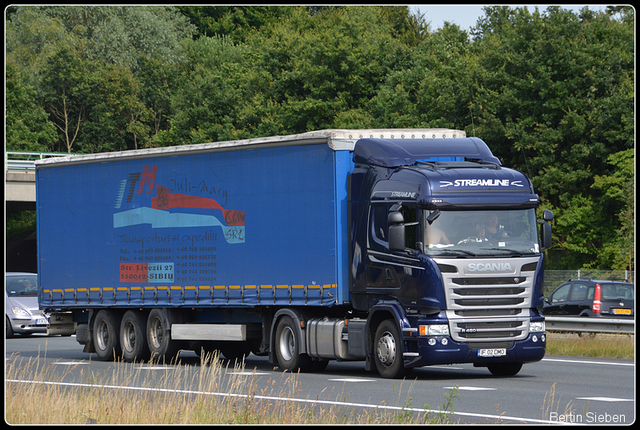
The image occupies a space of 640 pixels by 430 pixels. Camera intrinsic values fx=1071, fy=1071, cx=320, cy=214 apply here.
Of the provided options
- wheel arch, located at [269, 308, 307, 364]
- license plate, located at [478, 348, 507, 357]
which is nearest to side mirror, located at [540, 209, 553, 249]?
license plate, located at [478, 348, 507, 357]

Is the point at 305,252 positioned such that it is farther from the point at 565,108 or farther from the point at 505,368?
the point at 565,108

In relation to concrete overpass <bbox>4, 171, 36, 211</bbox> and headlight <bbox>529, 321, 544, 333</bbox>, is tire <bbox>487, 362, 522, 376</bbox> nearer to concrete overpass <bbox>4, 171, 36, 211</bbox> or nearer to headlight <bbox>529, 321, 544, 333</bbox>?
headlight <bbox>529, 321, 544, 333</bbox>

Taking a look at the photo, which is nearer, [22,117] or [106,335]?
[106,335]

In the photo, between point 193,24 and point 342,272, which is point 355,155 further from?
point 193,24

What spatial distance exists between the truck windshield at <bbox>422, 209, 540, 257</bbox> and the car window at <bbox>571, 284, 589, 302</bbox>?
44.5 ft

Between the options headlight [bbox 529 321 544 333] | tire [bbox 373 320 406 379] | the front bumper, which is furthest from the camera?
headlight [bbox 529 321 544 333]

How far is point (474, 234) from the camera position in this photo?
49.2 feet

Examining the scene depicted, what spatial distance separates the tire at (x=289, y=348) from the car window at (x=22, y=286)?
547 inches

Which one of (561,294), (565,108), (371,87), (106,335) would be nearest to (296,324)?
(106,335)

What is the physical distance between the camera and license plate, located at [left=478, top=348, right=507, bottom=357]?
14937mm

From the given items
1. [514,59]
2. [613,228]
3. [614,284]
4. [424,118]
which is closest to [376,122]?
[424,118]

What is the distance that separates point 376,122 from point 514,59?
756cm

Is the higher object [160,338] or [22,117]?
[22,117]

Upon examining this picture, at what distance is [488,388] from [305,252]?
12.8 ft
